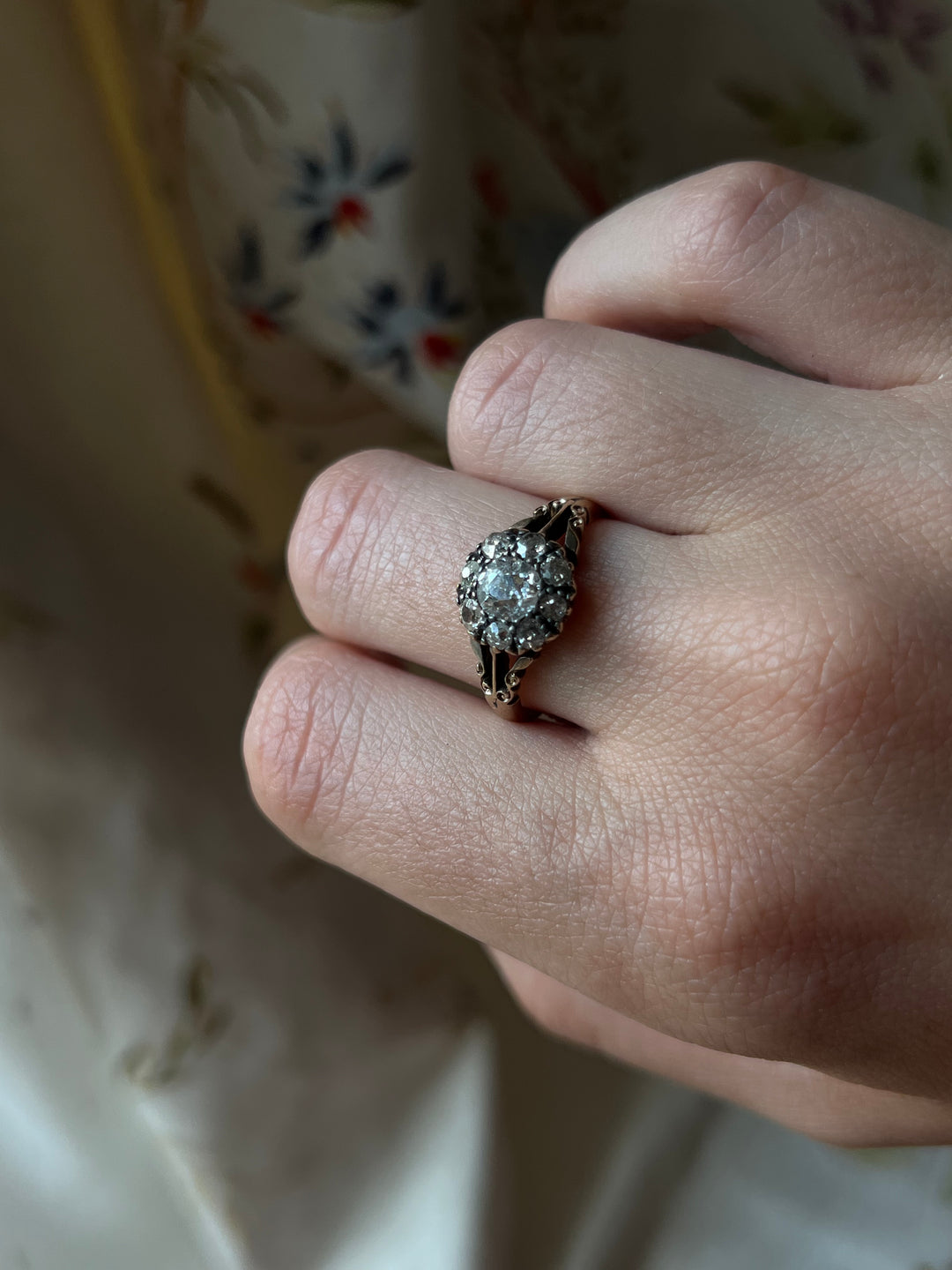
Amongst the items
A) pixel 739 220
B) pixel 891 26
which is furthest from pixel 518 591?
pixel 891 26

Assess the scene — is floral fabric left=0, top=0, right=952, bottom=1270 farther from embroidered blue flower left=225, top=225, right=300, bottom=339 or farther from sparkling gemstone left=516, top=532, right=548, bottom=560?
sparkling gemstone left=516, top=532, right=548, bottom=560

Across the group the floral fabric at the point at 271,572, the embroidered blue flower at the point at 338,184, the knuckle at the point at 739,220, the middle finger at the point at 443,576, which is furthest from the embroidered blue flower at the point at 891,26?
the middle finger at the point at 443,576

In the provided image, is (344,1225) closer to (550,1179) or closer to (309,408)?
(550,1179)

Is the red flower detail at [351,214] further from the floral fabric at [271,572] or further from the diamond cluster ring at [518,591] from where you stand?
the diamond cluster ring at [518,591]

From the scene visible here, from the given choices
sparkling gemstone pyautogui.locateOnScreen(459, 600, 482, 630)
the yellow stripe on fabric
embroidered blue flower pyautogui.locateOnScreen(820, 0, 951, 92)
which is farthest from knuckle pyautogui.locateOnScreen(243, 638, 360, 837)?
embroidered blue flower pyautogui.locateOnScreen(820, 0, 951, 92)

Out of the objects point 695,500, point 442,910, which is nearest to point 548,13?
point 695,500
